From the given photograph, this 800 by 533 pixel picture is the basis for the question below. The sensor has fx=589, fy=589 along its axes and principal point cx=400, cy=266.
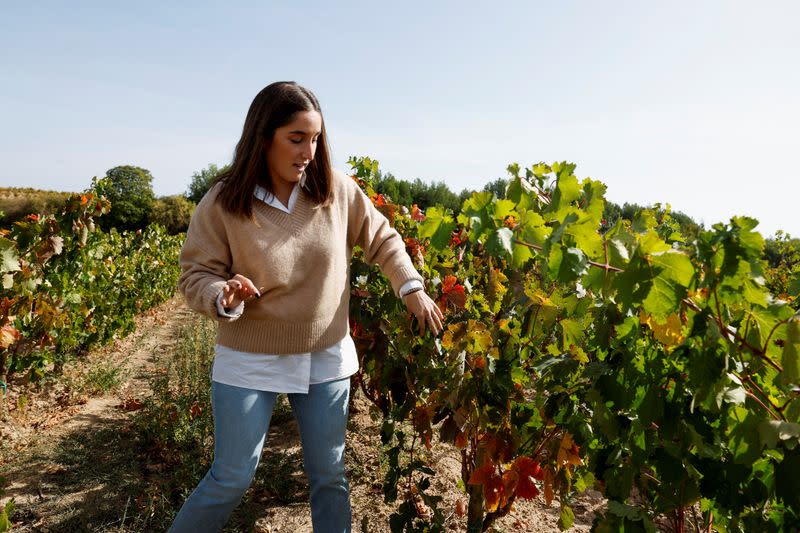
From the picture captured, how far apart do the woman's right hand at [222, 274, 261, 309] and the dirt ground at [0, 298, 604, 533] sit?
1251 mm

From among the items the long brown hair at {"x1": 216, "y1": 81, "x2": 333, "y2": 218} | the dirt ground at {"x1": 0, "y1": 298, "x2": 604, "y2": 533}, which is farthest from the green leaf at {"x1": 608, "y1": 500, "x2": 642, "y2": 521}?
the dirt ground at {"x1": 0, "y1": 298, "x2": 604, "y2": 533}

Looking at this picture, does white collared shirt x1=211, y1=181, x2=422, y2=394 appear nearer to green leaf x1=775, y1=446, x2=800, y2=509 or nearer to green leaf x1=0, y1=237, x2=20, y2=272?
green leaf x1=775, y1=446, x2=800, y2=509

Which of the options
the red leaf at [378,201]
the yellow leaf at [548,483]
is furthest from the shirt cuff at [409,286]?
the red leaf at [378,201]

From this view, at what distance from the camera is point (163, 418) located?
12.4 feet

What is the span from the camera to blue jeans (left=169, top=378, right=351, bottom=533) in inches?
73.9

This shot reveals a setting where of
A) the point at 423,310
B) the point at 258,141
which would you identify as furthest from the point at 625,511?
the point at 258,141

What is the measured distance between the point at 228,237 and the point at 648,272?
1.35 meters

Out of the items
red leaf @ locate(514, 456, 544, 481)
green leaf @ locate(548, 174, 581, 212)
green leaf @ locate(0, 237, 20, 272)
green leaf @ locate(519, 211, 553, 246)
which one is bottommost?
red leaf @ locate(514, 456, 544, 481)

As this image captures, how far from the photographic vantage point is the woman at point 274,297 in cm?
189

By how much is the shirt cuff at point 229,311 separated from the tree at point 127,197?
370 centimetres

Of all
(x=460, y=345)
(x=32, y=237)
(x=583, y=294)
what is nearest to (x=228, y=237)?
(x=460, y=345)

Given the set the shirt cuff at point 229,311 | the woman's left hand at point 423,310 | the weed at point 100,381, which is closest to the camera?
the shirt cuff at point 229,311

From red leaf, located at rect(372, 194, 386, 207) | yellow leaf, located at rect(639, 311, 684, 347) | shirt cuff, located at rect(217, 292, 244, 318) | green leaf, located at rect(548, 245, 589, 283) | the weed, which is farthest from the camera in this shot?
the weed

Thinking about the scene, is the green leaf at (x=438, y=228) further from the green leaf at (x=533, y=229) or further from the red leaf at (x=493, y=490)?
the red leaf at (x=493, y=490)
